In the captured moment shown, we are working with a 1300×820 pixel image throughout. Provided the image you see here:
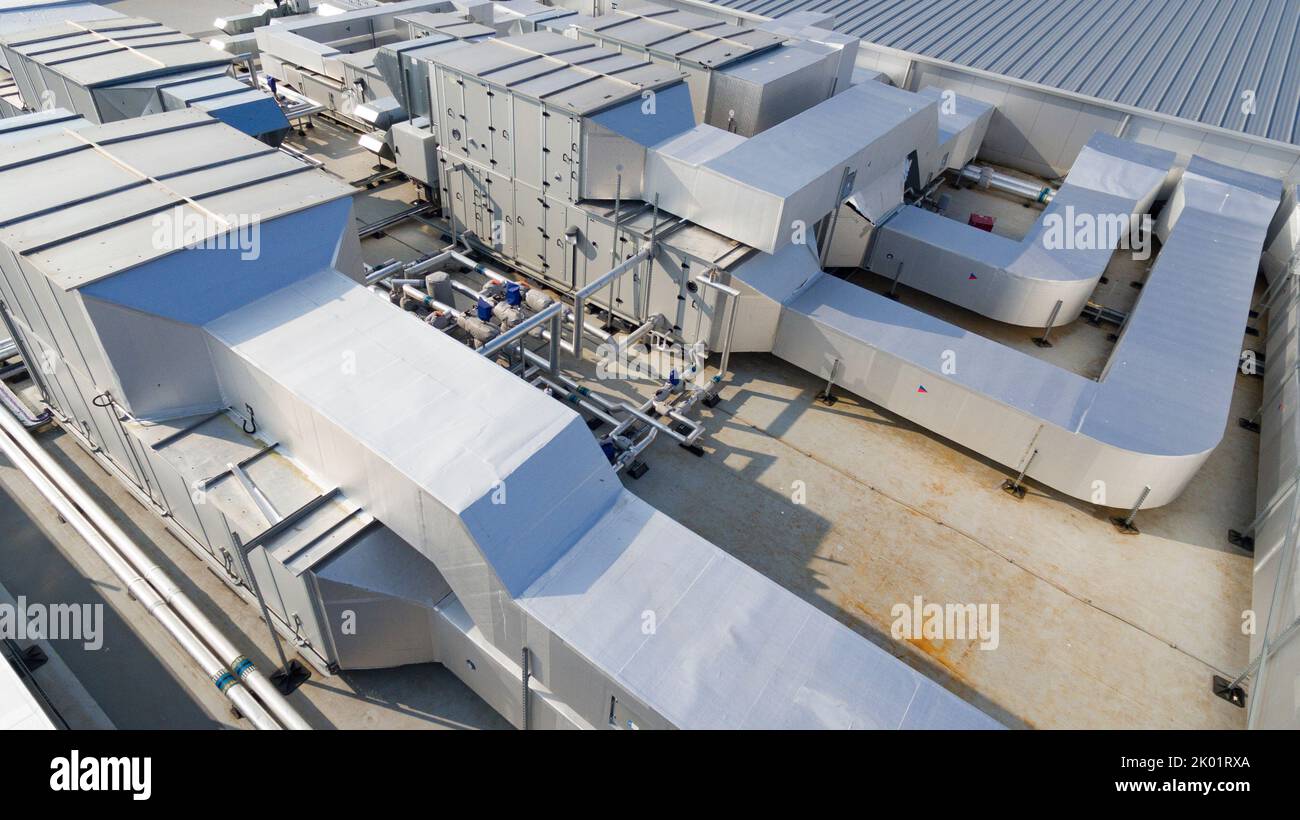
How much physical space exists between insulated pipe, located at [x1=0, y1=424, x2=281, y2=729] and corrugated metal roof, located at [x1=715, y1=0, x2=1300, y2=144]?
2844cm

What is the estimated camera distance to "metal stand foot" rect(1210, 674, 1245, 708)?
10.8 m

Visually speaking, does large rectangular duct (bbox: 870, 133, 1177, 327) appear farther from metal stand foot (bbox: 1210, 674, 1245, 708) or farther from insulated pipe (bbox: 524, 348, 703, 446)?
metal stand foot (bbox: 1210, 674, 1245, 708)

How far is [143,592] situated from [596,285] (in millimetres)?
8799

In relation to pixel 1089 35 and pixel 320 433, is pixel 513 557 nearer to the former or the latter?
pixel 320 433

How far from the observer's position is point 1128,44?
91.1ft

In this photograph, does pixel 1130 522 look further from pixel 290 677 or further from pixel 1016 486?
pixel 290 677

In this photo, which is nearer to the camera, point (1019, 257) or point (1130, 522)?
point (1130, 522)

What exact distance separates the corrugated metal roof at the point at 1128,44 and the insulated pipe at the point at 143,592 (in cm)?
2844

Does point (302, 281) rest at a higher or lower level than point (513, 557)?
higher

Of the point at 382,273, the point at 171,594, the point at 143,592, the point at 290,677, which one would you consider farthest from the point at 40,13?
the point at 290,677

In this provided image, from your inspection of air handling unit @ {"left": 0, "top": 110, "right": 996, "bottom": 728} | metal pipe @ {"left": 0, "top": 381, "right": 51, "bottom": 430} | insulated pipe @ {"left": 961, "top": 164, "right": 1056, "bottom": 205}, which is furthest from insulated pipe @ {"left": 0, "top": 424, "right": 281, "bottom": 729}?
insulated pipe @ {"left": 961, "top": 164, "right": 1056, "bottom": 205}
